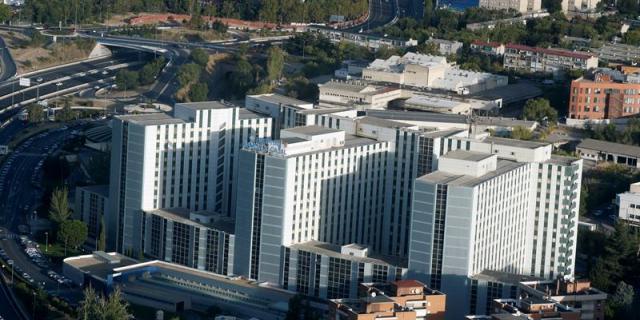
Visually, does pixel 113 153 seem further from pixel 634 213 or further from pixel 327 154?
pixel 634 213

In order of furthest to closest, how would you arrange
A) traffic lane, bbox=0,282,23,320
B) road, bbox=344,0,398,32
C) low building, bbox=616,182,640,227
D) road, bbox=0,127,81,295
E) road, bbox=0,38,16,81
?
road, bbox=344,0,398,32 → road, bbox=0,38,16,81 → low building, bbox=616,182,640,227 → road, bbox=0,127,81,295 → traffic lane, bbox=0,282,23,320

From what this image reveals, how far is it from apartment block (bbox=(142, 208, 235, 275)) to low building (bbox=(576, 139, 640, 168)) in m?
12.9

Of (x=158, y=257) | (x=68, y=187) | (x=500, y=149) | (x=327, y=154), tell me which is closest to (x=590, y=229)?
(x=500, y=149)

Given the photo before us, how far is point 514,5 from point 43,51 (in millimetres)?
18727

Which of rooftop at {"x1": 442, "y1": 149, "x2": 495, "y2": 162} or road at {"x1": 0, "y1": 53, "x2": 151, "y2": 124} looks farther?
road at {"x1": 0, "y1": 53, "x2": 151, "y2": 124}

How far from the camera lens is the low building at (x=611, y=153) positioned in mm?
46625

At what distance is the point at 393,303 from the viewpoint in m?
31.4

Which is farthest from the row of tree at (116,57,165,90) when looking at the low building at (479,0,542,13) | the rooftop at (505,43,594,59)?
the low building at (479,0,542,13)

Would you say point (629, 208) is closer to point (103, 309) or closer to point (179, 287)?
point (179, 287)

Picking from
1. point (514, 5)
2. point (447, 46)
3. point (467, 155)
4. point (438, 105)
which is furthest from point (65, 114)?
point (514, 5)

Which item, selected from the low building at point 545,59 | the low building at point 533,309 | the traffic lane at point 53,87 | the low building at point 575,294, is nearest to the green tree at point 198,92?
the traffic lane at point 53,87

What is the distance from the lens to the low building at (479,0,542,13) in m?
70.3

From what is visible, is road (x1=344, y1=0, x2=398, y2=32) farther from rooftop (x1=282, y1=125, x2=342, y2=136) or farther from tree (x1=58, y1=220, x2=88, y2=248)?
rooftop (x1=282, y1=125, x2=342, y2=136)

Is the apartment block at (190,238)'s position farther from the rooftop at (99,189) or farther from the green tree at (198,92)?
the green tree at (198,92)
